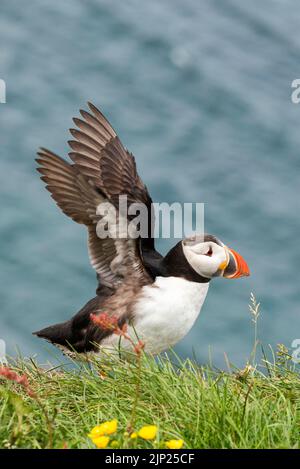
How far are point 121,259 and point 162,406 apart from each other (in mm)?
2173

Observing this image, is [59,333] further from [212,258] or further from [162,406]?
[162,406]

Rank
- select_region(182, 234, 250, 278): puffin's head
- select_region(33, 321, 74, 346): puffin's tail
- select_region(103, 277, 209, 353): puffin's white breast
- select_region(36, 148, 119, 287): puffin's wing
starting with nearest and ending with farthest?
1. select_region(103, 277, 209, 353): puffin's white breast
2. select_region(182, 234, 250, 278): puffin's head
3. select_region(36, 148, 119, 287): puffin's wing
4. select_region(33, 321, 74, 346): puffin's tail

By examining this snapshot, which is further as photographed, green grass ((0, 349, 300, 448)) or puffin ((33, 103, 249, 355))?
puffin ((33, 103, 249, 355))

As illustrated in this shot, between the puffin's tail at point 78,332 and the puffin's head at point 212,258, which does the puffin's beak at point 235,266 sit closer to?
the puffin's head at point 212,258

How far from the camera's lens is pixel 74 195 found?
300 inches

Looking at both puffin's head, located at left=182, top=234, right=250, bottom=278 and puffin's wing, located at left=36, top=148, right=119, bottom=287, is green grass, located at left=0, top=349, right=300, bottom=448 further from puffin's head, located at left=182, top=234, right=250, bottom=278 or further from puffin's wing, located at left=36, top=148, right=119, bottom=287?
puffin's wing, located at left=36, top=148, right=119, bottom=287

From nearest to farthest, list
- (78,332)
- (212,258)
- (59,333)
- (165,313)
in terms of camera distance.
A: 1. (165,313)
2. (212,258)
3. (78,332)
4. (59,333)

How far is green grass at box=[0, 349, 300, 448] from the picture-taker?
208 inches

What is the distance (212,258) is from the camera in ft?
24.6

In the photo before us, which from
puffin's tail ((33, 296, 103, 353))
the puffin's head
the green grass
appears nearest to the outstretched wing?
puffin's tail ((33, 296, 103, 353))

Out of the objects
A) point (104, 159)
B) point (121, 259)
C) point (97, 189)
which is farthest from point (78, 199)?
point (121, 259)
